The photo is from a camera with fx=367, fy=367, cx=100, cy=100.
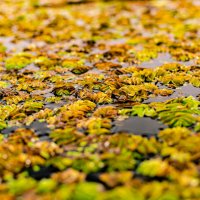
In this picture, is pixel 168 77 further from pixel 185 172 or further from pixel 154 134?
pixel 185 172

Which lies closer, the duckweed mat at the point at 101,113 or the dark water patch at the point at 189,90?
the duckweed mat at the point at 101,113

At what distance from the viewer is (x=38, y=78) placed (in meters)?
10.4

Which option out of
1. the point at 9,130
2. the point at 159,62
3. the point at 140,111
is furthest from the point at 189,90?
the point at 9,130

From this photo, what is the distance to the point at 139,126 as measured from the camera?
23.9 ft

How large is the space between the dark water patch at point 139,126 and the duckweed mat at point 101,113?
20 millimetres

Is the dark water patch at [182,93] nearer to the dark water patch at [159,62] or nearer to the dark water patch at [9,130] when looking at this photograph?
the dark water patch at [159,62]

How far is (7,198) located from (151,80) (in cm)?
566

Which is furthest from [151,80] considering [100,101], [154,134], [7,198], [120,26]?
[120,26]

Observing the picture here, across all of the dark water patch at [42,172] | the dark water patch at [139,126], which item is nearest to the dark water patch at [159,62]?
the dark water patch at [139,126]

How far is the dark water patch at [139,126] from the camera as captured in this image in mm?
7070

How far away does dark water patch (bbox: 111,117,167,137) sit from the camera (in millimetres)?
7070

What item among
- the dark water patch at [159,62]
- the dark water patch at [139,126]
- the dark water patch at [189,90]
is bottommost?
the dark water patch at [139,126]

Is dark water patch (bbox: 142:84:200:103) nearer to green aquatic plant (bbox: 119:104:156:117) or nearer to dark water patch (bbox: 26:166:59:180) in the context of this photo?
green aquatic plant (bbox: 119:104:156:117)

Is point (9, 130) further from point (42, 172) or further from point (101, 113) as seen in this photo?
point (101, 113)
